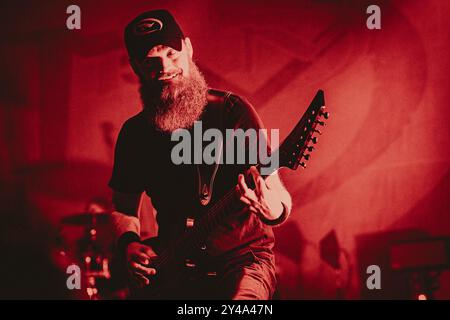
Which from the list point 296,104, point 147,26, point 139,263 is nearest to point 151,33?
point 147,26

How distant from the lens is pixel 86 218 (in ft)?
11.0

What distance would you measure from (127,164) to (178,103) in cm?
45

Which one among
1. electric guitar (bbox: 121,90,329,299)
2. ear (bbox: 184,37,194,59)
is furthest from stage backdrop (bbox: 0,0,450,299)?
electric guitar (bbox: 121,90,329,299)

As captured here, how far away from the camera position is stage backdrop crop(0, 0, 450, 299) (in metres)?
3.31

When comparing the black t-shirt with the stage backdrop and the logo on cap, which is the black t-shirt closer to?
the stage backdrop

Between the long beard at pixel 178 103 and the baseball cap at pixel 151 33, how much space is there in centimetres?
19

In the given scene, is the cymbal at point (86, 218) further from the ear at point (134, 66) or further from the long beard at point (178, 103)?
the ear at point (134, 66)

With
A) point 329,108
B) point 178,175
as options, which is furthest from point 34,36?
point 329,108

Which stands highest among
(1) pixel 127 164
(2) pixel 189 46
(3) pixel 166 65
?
(2) pixel 189 46

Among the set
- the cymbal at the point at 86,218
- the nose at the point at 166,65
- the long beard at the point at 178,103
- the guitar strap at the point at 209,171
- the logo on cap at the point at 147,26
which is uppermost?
the logo on cap at the point at 147,26

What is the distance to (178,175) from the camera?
10.5 ft

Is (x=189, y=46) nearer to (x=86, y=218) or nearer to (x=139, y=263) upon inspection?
(x=86, y=218)

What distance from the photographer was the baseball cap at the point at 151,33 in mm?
3227

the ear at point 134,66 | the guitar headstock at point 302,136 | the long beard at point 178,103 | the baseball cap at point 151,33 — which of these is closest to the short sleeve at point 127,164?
the long beard at point 178,103
